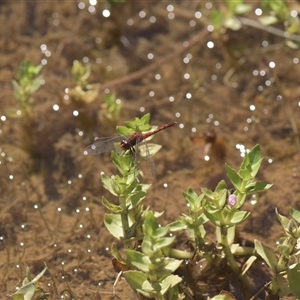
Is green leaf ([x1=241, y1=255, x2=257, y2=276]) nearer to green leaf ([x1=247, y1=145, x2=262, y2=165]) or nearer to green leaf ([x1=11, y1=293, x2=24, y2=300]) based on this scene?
green leaf ([x1=247, y1=145, x2=262, y2=165])

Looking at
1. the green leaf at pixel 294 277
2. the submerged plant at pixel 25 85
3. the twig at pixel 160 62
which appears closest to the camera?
the green leaf at pixel 294 277

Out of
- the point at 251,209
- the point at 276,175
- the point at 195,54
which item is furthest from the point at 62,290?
the point at 195,54

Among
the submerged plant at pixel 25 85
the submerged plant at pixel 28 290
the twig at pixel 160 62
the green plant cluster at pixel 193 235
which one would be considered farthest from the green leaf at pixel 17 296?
the twig at pixel 160 62

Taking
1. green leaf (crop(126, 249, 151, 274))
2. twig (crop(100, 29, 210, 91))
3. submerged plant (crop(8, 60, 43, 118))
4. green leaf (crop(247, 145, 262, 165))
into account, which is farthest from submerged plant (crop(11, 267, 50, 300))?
twig (crop(100, 29, 210, 91))

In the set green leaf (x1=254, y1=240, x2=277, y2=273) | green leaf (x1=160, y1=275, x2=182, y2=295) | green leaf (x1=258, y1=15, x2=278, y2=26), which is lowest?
green leaf (x1=254, y1=240, x2=277, y2=273)

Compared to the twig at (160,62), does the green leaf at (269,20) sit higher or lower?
higher

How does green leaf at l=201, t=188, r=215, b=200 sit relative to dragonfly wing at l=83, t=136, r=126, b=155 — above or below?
above

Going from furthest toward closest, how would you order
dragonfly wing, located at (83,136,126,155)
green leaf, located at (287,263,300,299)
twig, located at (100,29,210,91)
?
twig, located at (100,29,210,91)
dragonfly wing, located at (83,136,126,155)
green leaf, located at (287,263,300,299)

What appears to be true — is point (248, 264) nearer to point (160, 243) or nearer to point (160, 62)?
point (160, 243)

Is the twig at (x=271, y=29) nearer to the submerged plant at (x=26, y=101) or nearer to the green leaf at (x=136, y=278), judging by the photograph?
the submerged plant at (x=26, y=101)
